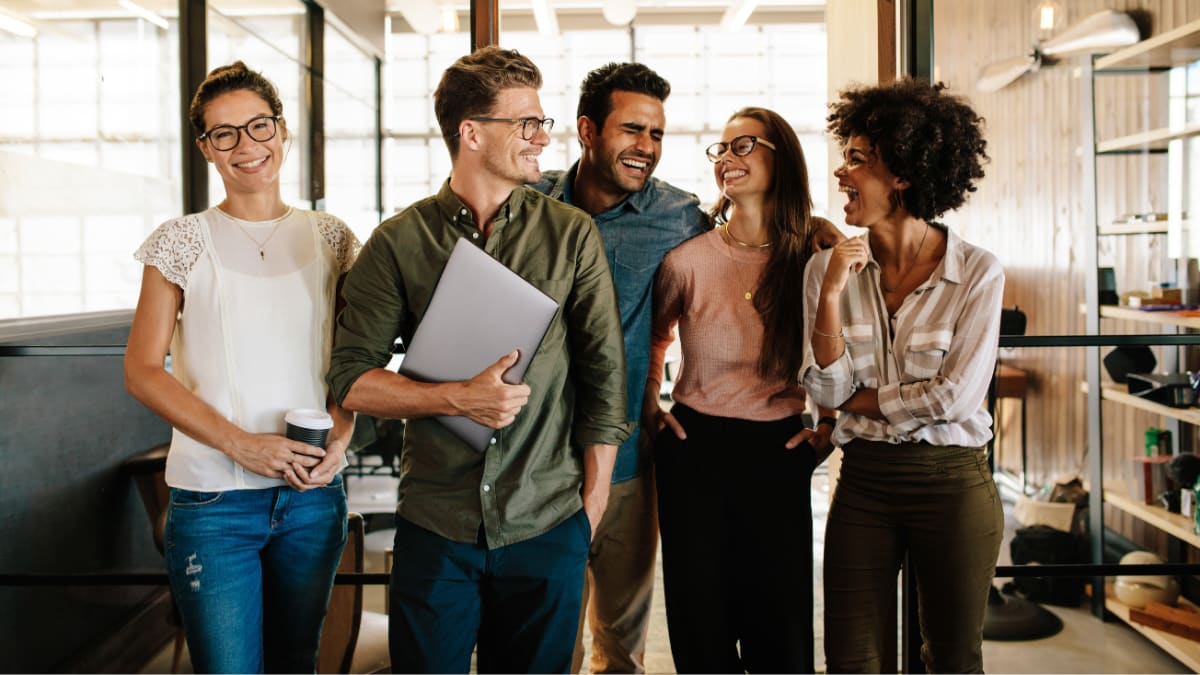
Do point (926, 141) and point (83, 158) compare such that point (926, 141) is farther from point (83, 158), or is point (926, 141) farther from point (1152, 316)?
point (83, 158)

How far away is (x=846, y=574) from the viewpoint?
5.48 feet

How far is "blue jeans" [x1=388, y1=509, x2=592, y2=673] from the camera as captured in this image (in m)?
1.42

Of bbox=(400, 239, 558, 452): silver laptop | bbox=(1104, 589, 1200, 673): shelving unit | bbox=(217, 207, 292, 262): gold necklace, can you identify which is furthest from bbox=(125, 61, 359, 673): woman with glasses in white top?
bbox=(1104, 589, 1200, 673): shelving unit

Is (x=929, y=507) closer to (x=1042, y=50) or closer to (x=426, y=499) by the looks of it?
(x=426, y=499)

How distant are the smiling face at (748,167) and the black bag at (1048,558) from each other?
2861 millimetres

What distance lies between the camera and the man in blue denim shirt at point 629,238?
188cm

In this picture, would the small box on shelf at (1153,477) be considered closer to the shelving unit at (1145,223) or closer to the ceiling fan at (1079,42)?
the shelving unit at (1145,223)

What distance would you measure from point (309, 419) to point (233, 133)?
503mm

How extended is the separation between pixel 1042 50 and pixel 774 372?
10.0 ft

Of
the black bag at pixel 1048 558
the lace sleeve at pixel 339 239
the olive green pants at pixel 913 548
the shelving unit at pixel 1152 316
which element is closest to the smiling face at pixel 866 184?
the olive green pants at pixel 913 548

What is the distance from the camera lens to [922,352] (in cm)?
160

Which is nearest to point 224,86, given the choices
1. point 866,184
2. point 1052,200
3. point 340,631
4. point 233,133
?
point 233,133

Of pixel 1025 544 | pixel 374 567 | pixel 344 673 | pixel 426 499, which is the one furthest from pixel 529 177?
pixel 1025 544

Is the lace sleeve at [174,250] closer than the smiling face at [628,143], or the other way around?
the lace sleeve at [174,250]
